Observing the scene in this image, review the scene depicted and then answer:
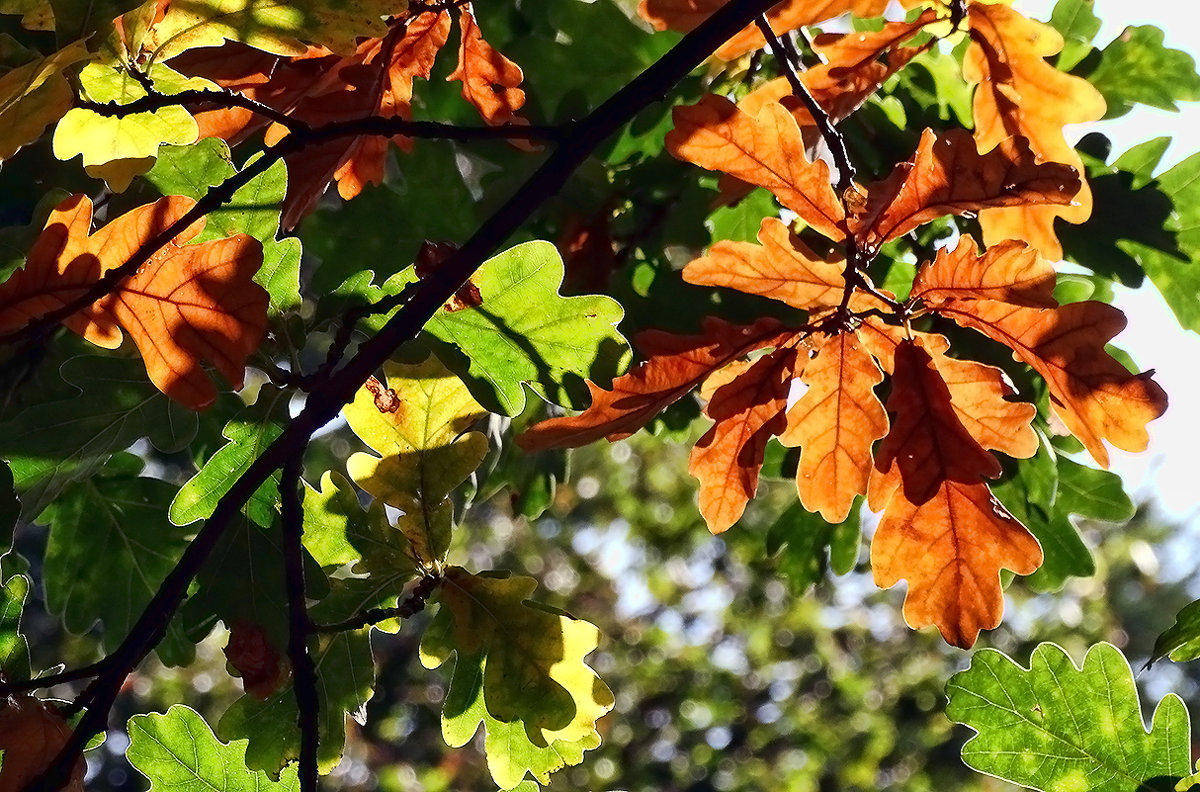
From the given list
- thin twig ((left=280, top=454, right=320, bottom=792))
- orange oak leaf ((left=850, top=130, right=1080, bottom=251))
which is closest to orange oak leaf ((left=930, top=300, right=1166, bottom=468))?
orange oak leaf ((left=850, top=130, right=1080, bottom=251))

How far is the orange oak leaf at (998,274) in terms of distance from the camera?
82cm

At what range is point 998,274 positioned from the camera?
0.83 meters

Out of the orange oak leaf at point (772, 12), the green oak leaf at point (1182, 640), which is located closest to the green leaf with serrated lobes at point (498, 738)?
the green oak leaf at point (1182, 640)

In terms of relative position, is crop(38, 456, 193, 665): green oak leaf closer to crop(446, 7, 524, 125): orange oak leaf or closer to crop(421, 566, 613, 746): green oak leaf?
crop(421, 566, 613, 746): green oak leaf

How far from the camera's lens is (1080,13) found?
142cm

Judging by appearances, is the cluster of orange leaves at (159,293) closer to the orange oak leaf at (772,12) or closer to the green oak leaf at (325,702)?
the green oak leaf at (325,702)

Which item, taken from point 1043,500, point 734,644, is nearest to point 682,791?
point 734,644

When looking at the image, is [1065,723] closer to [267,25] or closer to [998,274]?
[998,274]

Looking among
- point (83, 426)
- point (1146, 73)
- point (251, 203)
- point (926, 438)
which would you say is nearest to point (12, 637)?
point (83, 426)

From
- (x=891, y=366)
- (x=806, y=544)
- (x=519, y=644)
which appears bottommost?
(x=806, y=544)

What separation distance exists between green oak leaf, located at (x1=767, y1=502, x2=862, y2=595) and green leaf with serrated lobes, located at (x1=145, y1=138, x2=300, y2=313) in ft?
2.63

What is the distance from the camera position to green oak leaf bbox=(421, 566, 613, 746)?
3.10ft

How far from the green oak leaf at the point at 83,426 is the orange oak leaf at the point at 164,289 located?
0.61 feet

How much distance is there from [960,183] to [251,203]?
0.53 m
